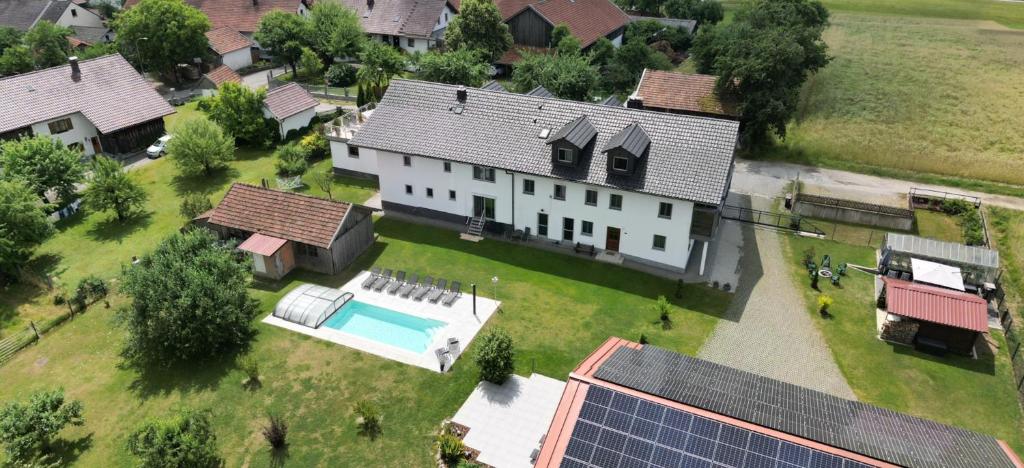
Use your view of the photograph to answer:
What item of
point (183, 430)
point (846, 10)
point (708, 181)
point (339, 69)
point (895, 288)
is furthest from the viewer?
point (846, 10)

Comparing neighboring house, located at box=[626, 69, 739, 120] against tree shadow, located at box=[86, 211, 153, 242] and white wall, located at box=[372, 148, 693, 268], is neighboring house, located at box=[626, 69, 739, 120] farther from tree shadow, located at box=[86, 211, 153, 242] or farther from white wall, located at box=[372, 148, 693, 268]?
tree shadow, located at box=[86, 211, 153, 242]

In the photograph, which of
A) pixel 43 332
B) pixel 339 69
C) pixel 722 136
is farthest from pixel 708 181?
pixel 339 69

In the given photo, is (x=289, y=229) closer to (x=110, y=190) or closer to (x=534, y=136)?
(x=110, y=190)

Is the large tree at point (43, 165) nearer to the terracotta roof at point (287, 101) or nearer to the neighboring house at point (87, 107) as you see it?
the neighboring house at point (87, 107)

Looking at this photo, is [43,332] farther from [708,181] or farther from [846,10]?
[846,10]

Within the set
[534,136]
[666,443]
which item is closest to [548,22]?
[534,136]

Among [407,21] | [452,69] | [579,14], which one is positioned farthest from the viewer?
[407,21]

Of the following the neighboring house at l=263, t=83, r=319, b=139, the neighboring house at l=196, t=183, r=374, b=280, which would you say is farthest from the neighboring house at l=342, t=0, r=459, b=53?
the neighboring house at l=196, t=183, r=374, b=280

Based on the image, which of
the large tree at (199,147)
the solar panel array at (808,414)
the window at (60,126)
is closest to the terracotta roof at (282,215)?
the large tree at (199,147)

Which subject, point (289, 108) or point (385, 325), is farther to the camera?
point (289, 108)
